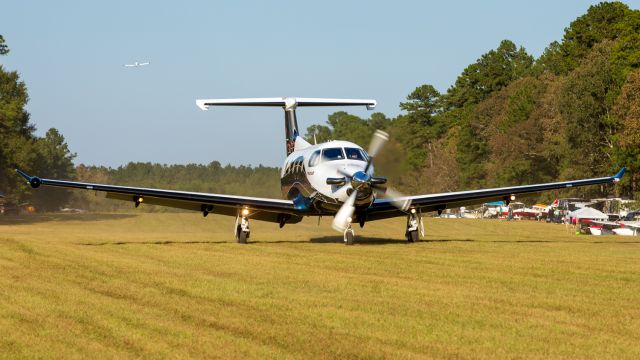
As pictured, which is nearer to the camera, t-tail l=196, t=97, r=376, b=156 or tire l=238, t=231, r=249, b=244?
tire l=238, t=231, r=249, b=244

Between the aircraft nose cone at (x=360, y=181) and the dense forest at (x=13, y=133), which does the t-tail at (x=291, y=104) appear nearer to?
the aircraft nose cone at (x=360, y=181)

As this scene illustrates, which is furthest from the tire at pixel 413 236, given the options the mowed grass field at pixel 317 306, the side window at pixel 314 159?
the mowed grass field at pixel 317 306

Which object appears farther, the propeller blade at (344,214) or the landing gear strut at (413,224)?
the landing gear strut at (413,224)

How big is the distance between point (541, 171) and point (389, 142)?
105614 millimetres

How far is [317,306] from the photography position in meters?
15.1

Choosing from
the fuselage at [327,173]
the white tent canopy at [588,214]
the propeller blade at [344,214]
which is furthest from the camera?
the white tent canopy at [588,214]

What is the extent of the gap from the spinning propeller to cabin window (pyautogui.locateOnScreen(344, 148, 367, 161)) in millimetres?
1035

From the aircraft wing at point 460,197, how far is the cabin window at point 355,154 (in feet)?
6.47

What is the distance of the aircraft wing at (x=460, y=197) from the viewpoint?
3312 centimetres

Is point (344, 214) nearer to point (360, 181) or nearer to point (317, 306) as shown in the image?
point (360, 181)

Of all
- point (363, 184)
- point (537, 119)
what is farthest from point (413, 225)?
point (537, 119)

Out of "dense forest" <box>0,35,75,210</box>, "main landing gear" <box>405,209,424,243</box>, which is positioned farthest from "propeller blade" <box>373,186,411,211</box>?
"dense forest" <box>0,35,75,210</box>

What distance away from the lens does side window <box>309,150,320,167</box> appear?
32531mm

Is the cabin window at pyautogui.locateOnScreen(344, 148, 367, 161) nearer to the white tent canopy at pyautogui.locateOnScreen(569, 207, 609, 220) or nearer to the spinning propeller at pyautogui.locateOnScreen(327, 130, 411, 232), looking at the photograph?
the spinning propeller at pyautogui.locateOnScreen(327, 130, 411, 232)
